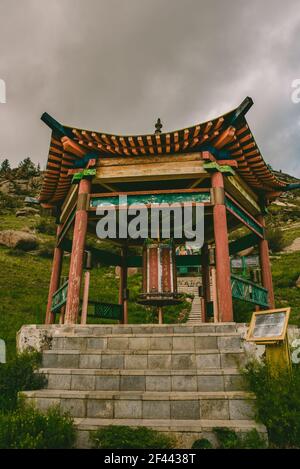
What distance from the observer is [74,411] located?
4582 millimetres

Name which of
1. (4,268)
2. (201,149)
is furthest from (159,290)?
(4,268)

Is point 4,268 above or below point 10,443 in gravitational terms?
above

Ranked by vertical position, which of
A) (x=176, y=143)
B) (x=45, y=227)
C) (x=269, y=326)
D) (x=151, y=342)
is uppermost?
(x=45, y=227)

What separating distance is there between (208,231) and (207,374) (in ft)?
25.0

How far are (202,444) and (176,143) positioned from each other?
668 cm

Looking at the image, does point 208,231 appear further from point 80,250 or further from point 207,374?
point 207,374

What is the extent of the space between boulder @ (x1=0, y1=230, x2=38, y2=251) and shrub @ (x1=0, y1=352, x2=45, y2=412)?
94.2 ft

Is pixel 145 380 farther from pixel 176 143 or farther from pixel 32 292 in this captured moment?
pixel 32 292

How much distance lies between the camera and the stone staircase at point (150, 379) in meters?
4.33

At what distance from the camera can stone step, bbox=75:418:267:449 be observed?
13.0 ft

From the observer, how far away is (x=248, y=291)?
8781 millimetres

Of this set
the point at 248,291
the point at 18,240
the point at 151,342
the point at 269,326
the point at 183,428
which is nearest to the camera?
the point at 183,428

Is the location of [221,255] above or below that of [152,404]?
above

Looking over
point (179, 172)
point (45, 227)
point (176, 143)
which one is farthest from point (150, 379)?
point (45, 227)
